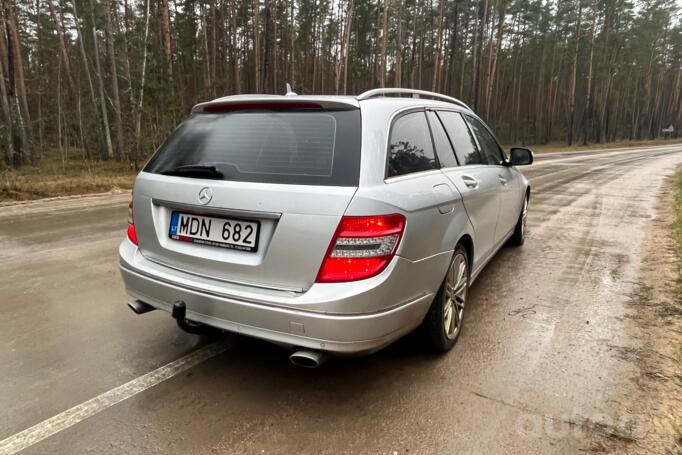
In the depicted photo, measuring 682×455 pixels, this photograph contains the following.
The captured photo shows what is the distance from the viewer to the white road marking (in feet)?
7.13

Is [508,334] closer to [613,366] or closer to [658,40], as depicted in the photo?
[613,366]

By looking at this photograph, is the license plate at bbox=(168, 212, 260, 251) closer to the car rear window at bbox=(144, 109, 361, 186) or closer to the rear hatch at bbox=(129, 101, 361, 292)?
the rear hatch at bbox=(129, 101, 361, 292)

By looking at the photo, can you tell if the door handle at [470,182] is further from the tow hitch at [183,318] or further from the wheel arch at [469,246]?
the tow hitch at [183,318]

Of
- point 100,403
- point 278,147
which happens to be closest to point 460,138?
point 278,147

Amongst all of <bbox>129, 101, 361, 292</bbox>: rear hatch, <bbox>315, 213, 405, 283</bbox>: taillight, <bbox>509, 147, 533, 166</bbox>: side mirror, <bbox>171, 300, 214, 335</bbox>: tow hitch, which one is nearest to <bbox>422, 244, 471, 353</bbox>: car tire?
<bbox>315, 213, 405, 283</bbox>: taillight

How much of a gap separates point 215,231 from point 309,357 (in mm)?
863

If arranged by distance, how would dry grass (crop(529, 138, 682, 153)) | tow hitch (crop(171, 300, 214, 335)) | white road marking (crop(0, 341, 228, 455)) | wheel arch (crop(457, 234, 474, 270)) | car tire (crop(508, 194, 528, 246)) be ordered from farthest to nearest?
dry grass (crop(529, 138, 682, 153))
car tire (crop(508, 194, 528, 246))
wheel arch (crop(457, 234, 474, 270))
tow hitch (crop(171, 300, 214, 335))
white road marking (crop(0, 341, 228, 455))

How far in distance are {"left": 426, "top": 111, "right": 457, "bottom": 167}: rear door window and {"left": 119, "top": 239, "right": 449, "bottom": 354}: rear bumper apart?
0.97 metres

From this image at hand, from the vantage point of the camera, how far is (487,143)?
15.3 ft

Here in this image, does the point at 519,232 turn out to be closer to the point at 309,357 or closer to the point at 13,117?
the point at 309,357

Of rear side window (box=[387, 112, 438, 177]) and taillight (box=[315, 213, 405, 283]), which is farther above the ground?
rear side window (box=[387, 112, 438, 177])

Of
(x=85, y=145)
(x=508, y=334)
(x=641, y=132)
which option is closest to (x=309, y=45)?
(x=85, y=145)

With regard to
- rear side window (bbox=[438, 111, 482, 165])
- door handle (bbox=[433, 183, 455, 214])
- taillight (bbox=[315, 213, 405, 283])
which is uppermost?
rear side window (bbox=[438, 111, 482, 165])

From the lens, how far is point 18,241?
5965 mm
